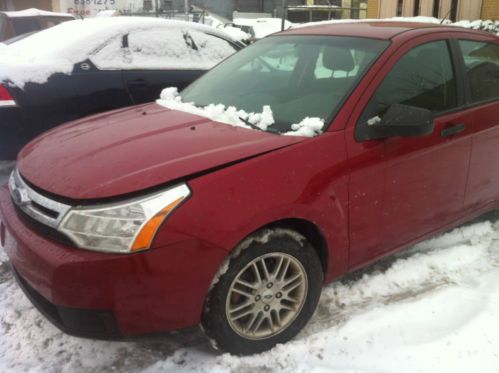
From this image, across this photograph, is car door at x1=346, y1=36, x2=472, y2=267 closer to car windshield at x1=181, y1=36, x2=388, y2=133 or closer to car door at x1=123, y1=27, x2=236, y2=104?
car windshield at x1=181, y1=36, x2=388, y2=133

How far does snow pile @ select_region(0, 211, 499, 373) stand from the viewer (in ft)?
7.95

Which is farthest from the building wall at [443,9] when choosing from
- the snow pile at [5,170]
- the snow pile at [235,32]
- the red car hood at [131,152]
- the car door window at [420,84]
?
the red car hood at [131,152]

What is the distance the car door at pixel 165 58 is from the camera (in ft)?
16.7

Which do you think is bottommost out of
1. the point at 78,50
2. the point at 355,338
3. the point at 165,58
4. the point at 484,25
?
the point at 355,338

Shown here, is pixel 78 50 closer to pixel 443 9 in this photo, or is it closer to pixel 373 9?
pixel 443 9

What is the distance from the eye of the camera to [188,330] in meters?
2.26

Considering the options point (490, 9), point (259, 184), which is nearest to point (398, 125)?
point (259, 184)

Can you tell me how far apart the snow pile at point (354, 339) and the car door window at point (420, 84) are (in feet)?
3.47

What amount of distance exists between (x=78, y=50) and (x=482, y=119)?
143 inches

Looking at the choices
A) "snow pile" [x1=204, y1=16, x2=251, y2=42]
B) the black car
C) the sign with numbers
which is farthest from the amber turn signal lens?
the sign with numbers

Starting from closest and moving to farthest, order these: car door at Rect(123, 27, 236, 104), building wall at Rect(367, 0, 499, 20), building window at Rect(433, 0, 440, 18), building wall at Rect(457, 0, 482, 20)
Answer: car door at Rect(123, 27, 236, 104), building wall at Rect(367, 0, 499, 20), building wall at Rect(457, 0, 482, 20), building window at Rect(433, 0, 440, 18)

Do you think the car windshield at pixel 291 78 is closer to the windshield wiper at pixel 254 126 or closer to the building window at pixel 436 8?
the windshield wiper at pixel 254 126

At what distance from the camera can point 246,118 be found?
2797 millimetres

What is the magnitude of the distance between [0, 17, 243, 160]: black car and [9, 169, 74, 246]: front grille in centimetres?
214
